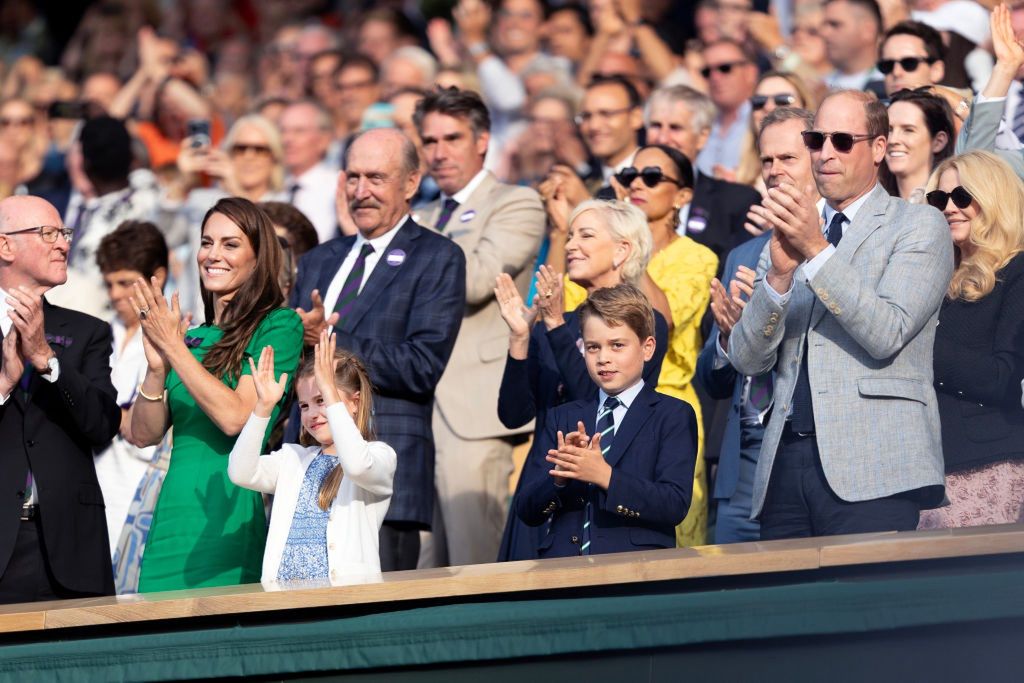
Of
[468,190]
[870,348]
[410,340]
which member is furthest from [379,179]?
[870,348]

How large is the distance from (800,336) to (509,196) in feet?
7.42

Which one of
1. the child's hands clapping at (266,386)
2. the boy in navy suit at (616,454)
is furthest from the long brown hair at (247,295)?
the boy in navy suit at (616,454)

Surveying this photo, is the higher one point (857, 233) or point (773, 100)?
point (773, 100)

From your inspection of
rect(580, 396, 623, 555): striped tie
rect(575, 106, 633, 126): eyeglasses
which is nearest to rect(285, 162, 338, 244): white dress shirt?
rect(575, 106, 633, 126): eyeglasses

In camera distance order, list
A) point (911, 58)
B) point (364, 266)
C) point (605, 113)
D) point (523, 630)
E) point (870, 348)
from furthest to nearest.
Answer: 1. point (605, 113)
2. point (911, 58)
3. point (364, 266)
4. point (870, 348)
5. point (523, 630)

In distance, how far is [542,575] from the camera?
446cm

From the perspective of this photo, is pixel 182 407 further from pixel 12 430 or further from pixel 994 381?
pixel 994 381

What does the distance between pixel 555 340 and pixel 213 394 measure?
1238 millimetres

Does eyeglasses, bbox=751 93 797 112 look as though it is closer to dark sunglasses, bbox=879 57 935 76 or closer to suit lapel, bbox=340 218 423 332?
dark sunglasses, bbox=879 57 935 76

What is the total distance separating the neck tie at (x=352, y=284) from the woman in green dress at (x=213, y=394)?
0.62 meters

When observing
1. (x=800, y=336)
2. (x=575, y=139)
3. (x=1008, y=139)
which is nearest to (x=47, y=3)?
(x=575, y=139)

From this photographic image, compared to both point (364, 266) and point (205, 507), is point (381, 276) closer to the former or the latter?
point (364, 266)

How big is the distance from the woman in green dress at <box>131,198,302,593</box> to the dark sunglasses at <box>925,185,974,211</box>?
2.29m

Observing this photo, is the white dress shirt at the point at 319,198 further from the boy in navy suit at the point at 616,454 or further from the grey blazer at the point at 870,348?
the grey blazer at the point at 870,348
